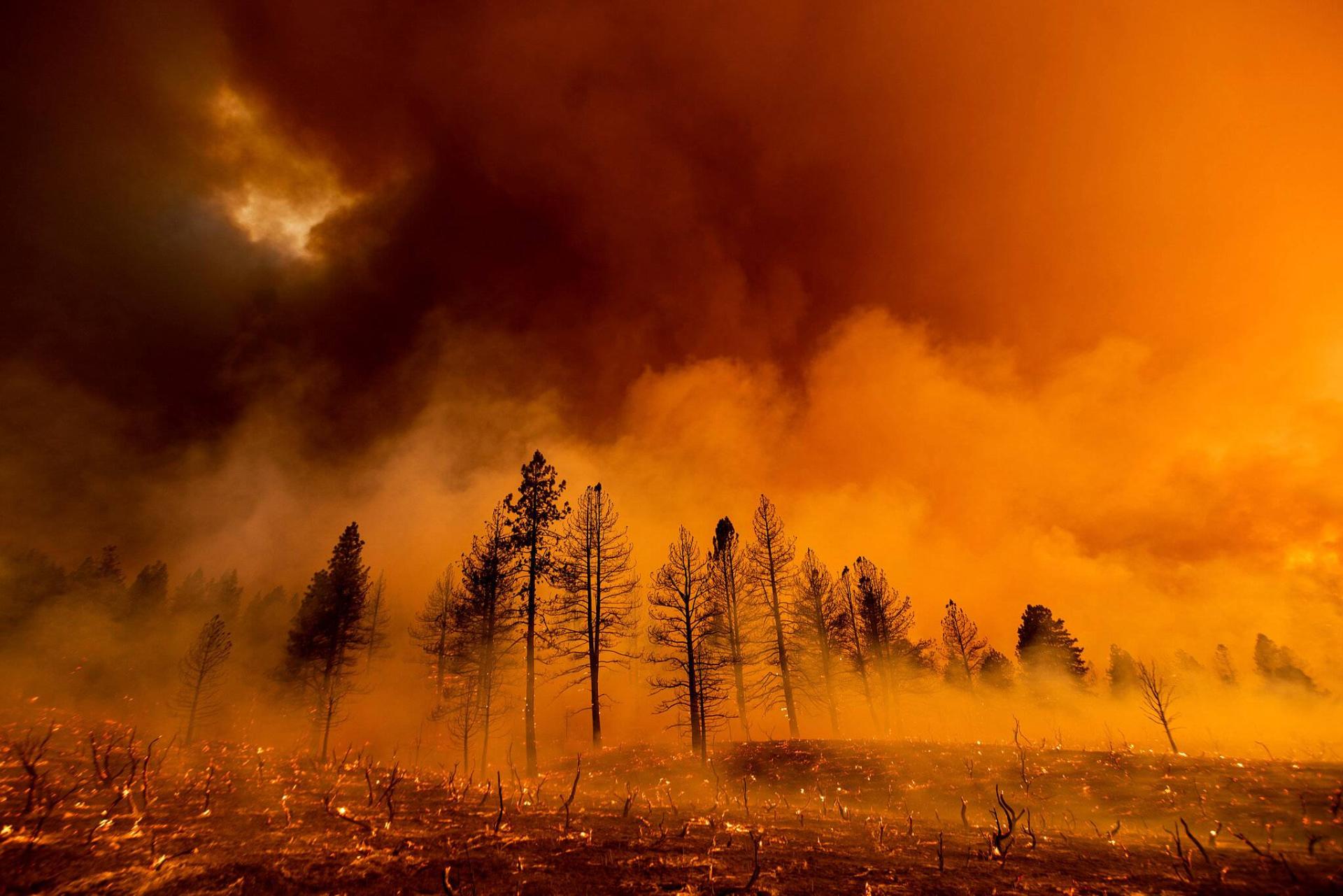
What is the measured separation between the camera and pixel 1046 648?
46656mm

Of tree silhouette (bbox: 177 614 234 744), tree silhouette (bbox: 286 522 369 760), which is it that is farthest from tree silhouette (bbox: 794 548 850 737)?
tree silhouette (bbox: 177 614 234 744)

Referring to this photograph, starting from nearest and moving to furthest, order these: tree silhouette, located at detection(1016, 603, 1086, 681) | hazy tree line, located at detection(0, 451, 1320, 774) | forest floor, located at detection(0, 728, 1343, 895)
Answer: forest floor, located at detection(0, 728, 1343, 895) < hazy tree line, located at detection(0, 451, 1320, 774) < tree silhouette, located at detection(1016, 603, 1086, 681)

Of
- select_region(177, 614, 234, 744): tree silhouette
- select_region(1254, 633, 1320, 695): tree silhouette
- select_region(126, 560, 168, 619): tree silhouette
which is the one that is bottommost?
select_region(1254, 633, 1320, 695): tree silhouette

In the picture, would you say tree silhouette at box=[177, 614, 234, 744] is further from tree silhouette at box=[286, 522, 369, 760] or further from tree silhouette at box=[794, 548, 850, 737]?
tree silhouette at box=[794, 548, 850, 737]

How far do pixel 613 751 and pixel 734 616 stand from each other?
10313mm

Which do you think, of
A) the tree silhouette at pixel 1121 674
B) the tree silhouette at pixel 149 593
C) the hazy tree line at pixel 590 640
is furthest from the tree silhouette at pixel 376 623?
the tree silhouette at pixel 1121 674

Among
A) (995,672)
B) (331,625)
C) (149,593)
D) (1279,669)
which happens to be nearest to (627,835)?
(331,625)

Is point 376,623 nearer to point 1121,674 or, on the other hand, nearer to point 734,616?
point 734,616

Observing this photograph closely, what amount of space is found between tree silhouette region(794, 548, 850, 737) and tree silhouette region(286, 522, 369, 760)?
1141 inches

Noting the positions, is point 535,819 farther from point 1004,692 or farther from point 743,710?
point 1004,692

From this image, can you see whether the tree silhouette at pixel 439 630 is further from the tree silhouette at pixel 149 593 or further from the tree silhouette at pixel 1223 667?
the tree silhouette at pixel 1223 667

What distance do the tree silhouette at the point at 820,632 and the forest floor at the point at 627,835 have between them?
1836 cm

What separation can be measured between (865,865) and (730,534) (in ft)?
83.6

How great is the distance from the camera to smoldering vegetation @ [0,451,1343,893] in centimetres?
791
